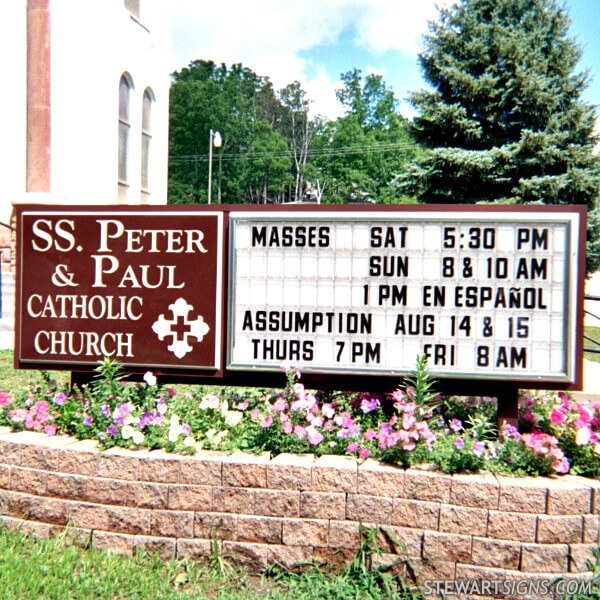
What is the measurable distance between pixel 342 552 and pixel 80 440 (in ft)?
5.86

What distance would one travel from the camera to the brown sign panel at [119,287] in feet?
14.9

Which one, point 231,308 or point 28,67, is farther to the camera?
point 28,67

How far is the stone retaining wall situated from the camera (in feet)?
11.5

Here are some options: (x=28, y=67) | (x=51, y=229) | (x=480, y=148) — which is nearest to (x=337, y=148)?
(x=480, y=148)

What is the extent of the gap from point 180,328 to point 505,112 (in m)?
17.5

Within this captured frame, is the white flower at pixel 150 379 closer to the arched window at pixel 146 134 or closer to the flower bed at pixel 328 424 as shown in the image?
the flower bed at pixel 328 424

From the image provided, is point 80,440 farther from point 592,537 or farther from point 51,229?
point 592,537

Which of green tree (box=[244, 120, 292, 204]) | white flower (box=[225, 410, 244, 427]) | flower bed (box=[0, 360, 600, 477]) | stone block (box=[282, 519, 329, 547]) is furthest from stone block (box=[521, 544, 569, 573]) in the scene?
green tree (box=[244, 120, 292, 204])

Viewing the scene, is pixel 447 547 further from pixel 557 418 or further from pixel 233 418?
pixel 233 418

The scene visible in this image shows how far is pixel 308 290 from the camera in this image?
441cm

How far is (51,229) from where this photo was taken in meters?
4.68

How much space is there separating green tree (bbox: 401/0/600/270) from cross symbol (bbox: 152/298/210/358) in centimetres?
1600

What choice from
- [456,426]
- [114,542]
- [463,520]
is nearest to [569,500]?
[463,520]

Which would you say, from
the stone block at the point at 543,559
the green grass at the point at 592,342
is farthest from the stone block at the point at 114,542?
the green grass at the point at 592,342
